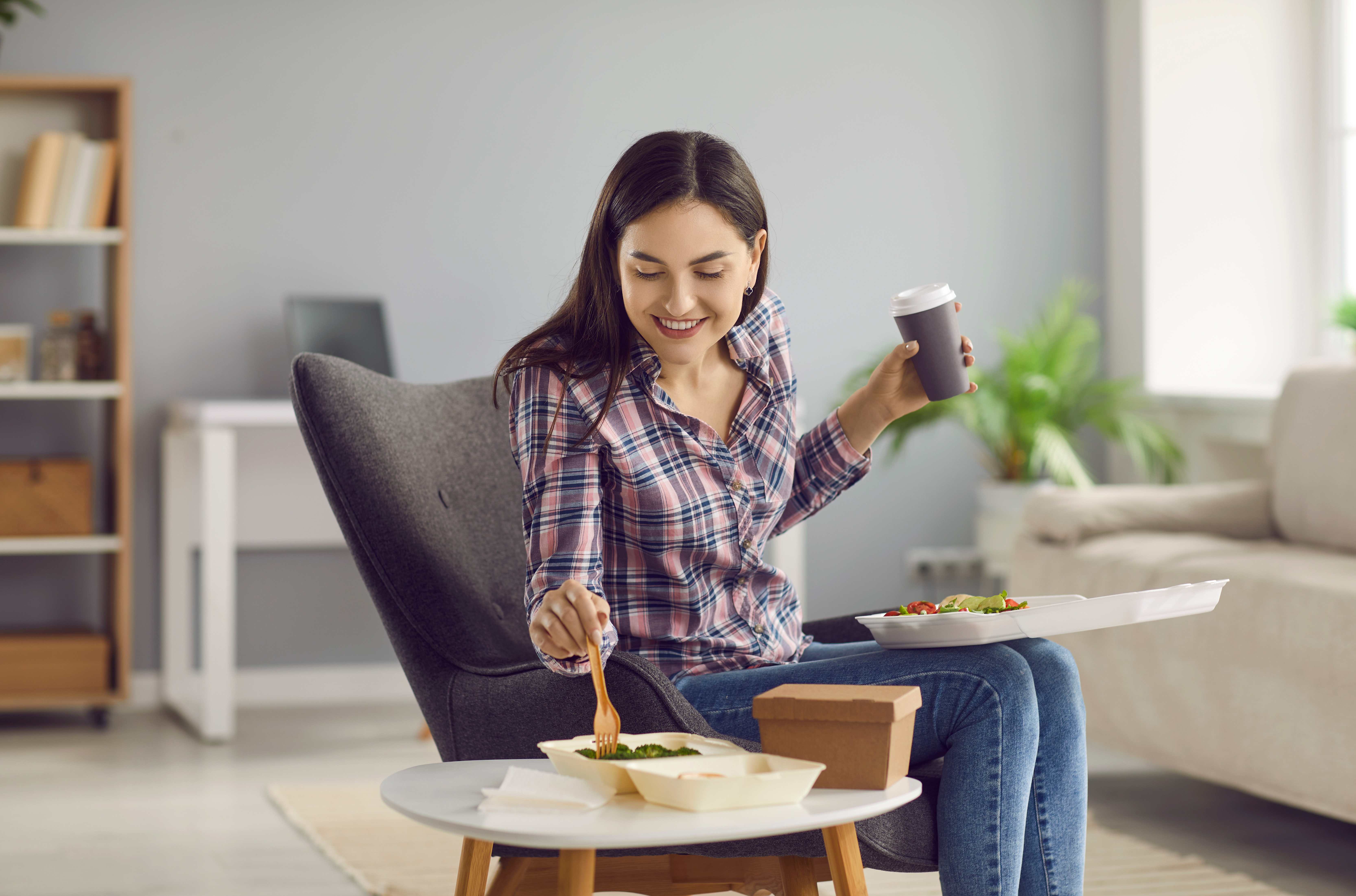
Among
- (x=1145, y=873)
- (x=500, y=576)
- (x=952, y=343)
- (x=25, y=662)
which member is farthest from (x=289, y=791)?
(x=952, y=343)

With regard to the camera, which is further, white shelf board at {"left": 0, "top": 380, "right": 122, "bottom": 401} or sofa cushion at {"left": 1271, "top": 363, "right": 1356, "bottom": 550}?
white shelf board at {"left": 0, "top": 380, "right": 122, "bottom": 401}

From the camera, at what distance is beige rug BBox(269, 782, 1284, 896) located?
2.28 m

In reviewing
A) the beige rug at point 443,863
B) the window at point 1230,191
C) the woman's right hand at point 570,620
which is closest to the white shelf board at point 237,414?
the beige rug at point 443,863

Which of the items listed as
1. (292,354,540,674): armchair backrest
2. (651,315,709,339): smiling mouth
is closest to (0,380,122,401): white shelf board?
(292,354,540,674): armchair backrest

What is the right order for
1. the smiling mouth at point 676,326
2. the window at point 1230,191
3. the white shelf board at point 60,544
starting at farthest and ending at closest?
the window at point 1230,191 < the white shelf board at point 60,544 < the smiling mouth at point 676,326

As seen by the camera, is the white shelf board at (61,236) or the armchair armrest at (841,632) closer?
the armchair armrest at (841,632)

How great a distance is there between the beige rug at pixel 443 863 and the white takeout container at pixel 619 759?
1.08m

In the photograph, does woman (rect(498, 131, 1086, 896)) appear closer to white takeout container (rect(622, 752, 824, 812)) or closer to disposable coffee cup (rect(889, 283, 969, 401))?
disposable coffee cup (rect(889, 283, 969, 401))

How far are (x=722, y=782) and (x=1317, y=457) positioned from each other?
6.97ft

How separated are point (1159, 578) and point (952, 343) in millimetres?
1272

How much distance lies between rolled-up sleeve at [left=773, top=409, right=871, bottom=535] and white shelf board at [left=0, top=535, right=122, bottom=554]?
2.32 metres

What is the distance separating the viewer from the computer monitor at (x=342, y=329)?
369 cm

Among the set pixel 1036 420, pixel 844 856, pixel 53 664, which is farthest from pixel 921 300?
pixel 53 664

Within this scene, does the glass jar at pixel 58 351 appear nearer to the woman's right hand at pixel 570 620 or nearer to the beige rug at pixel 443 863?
the beige rug at pixel 443 863
